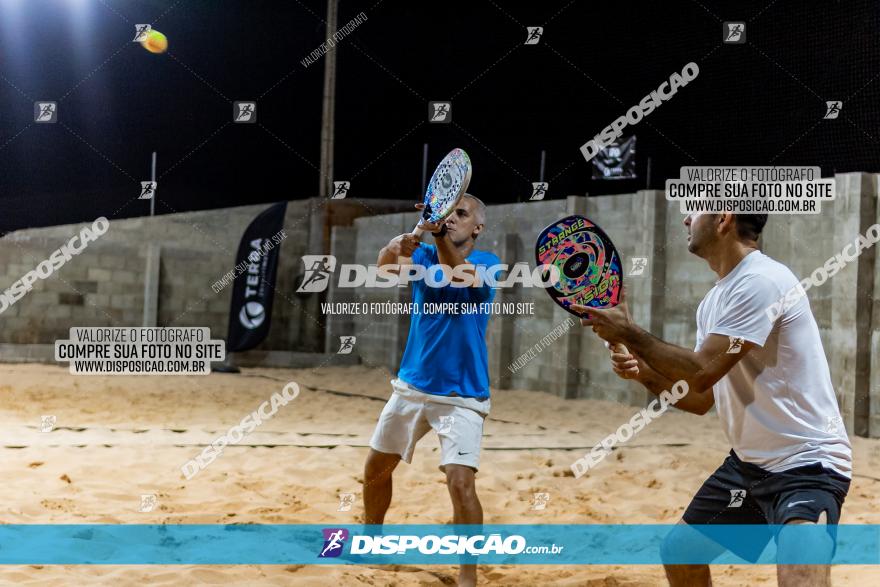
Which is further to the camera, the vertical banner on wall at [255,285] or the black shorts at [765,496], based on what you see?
the vertical banner on wall at [255,285]

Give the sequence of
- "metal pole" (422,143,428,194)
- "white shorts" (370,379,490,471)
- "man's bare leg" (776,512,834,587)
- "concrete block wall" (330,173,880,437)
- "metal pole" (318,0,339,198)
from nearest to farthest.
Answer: "man's bare leg" (776,512,834,587), "white shorts" (370,379,490,471), "concrete block wall" (330,173,880,437), "metal pole" (422,143,428,194), "metal pole" (318,0,339,198)

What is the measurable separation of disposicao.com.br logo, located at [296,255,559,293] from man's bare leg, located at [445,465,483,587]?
2.90 feet

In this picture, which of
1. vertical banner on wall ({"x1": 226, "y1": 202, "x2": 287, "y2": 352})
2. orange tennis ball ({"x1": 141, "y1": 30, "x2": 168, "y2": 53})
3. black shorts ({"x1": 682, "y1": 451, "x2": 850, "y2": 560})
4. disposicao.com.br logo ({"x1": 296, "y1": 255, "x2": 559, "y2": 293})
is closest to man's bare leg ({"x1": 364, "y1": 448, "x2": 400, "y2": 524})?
disposicao.com.br logo ({"x1": 296, "y1": 255, "x2": 559, "y2": 293})

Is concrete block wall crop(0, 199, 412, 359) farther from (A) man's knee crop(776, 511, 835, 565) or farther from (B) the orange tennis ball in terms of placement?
(A) man's knee crop(776, 511, 835, 565)

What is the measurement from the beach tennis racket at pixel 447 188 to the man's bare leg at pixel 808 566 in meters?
1.98

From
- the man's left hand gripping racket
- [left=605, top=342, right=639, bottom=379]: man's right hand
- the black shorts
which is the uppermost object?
the man's left hand gripping racket

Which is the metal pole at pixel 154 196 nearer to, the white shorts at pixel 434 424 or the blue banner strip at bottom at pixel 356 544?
the blue banner strip at bottom at pixel 356 544

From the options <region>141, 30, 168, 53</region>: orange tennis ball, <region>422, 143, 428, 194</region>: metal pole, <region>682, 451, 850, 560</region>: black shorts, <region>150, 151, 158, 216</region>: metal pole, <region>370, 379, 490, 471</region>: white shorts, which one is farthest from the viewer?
<region>422, 143, 428, 194</region>: metal pole

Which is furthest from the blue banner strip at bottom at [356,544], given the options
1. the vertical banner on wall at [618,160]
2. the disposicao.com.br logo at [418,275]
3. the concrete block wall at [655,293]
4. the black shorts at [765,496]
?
the vertical banner on wall at [618,160]

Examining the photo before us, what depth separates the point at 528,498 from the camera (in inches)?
216

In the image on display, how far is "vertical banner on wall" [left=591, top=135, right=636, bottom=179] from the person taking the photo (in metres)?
12.3

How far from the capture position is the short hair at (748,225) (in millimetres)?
2869

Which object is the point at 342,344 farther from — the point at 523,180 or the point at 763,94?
the point at 763,94

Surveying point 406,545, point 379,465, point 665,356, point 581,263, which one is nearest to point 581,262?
point 581,263
